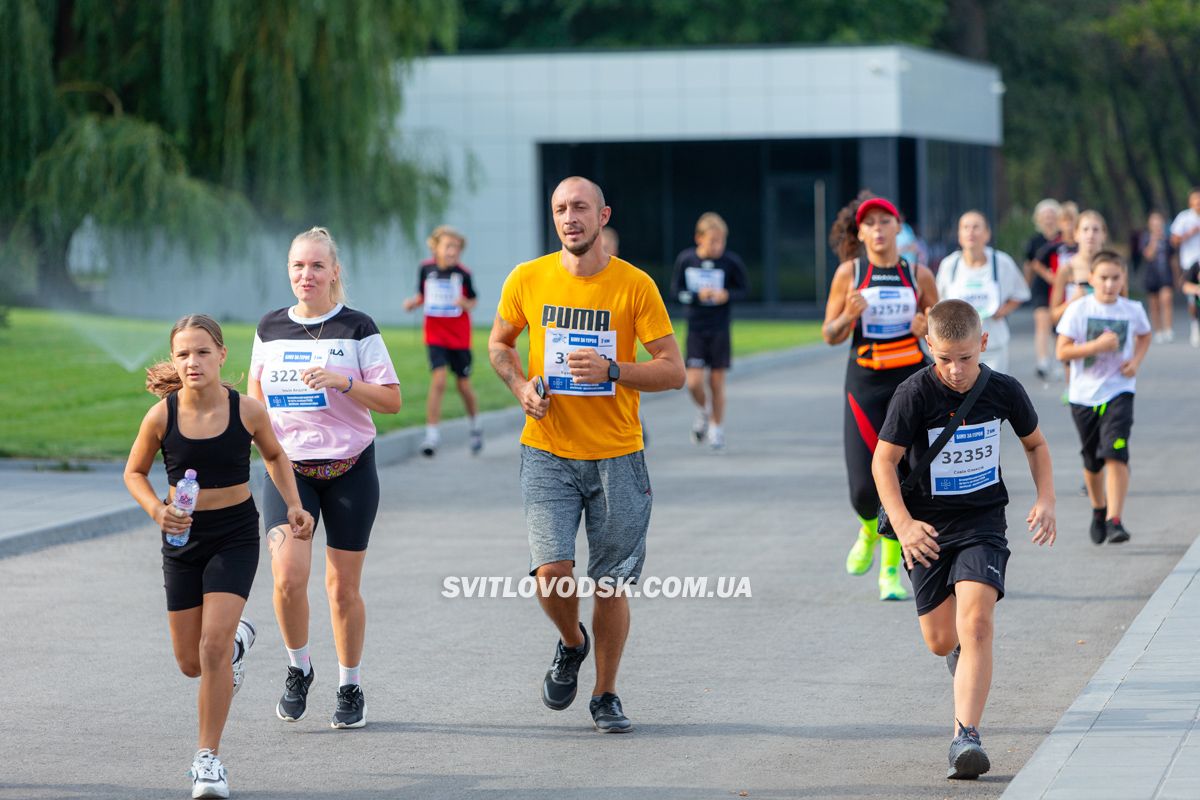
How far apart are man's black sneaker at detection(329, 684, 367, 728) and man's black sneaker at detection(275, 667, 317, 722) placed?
14cm

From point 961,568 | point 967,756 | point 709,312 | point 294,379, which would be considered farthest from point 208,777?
point 709,312

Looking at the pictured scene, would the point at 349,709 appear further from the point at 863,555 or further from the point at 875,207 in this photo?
the point at 875,207

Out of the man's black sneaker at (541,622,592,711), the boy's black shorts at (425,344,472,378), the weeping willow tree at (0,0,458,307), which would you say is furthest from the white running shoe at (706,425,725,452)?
the man's black sneaker at (541,622,592,711)

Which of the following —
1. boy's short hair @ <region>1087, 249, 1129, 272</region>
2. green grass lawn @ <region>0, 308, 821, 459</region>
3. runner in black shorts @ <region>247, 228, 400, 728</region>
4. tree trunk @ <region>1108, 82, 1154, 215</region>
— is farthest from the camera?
tree trunk @ <region>1108, 82, 1154, 215</region>

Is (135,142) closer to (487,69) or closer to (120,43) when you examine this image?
(120,43)

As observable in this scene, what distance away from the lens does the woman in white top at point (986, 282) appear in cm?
1258

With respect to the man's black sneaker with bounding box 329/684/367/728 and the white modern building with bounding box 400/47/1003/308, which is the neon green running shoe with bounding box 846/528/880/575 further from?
the white modern building with bounding box 400/47/1003/308

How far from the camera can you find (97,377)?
20.3 meters

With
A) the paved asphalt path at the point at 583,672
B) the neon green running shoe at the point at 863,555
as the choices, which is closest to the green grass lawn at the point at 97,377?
the paved asphalt path at the point at 583,672

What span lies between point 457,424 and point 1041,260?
7.19 metres

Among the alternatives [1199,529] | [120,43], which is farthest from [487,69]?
[1199,529]

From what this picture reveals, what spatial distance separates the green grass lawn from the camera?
15.8 metres

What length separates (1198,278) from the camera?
74.6ft

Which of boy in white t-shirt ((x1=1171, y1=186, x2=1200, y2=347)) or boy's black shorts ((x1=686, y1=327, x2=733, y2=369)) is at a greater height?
boy in white t-shirt ((x1=1171, y1=186, x2=1200, y2=347))
